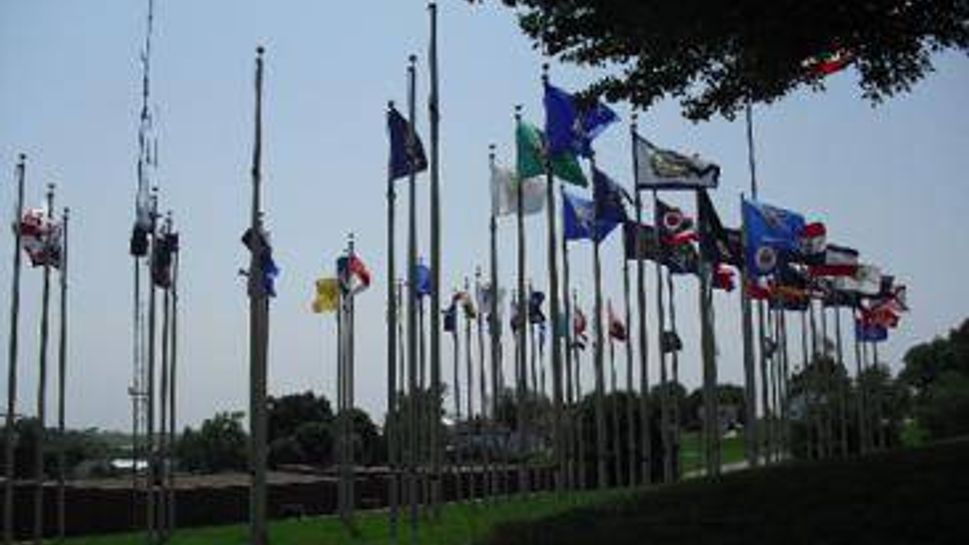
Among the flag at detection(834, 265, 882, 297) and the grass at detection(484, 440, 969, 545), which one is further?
the flag at detection(834, 265, 882, 297)

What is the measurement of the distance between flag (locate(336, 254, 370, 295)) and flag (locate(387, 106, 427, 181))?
12.3 m

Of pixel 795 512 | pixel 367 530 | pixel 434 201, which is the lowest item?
pixel 367 530

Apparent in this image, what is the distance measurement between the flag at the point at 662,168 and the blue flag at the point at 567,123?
2.94 m

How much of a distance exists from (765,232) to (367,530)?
1338 centimetres

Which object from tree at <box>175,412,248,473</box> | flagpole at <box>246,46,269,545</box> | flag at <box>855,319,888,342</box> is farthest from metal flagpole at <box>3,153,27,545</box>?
tree at <box>175,412,248,473</box>

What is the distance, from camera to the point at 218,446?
361 feet

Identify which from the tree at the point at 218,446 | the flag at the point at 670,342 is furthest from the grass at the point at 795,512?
the tree at the point at 218,446

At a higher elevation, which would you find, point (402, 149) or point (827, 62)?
point (402, 149)

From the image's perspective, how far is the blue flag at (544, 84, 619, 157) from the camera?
30.8 metres

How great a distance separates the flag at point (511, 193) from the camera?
36000 mm

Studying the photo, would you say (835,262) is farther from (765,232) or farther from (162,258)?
(162,258)

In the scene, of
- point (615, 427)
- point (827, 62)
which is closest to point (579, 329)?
point (615, 427)

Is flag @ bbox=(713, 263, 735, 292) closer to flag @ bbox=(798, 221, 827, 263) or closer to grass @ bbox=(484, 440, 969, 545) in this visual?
flag @ bbox=(798, 221, 827, 263)

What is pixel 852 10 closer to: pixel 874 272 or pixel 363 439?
pixel 874 272
